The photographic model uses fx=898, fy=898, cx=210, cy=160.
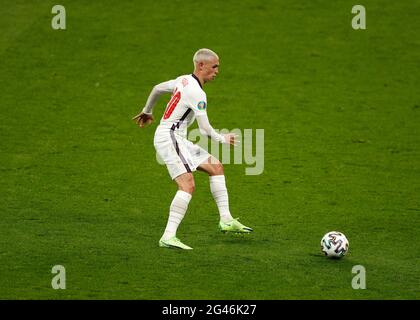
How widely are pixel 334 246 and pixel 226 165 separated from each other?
6.35 metres

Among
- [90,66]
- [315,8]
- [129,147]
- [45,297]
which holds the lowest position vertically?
[45,297]

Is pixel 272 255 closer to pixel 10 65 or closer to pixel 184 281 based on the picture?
pixel 184 281

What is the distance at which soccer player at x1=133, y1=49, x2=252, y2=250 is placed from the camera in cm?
1140

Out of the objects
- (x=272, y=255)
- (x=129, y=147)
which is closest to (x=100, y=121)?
(x=129, y=147)

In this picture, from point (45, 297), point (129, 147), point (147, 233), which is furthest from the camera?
point (129, 147)

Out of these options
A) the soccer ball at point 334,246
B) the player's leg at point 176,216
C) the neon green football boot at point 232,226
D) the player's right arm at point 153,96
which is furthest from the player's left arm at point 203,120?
the soccer ball at point 334,246

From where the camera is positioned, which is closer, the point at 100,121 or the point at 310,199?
the point at 310,199

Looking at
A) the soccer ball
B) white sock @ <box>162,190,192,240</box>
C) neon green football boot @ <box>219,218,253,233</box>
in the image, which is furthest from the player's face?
the soccer ball

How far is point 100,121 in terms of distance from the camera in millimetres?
19328

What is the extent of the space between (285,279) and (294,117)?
955cm

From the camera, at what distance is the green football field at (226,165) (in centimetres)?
1067

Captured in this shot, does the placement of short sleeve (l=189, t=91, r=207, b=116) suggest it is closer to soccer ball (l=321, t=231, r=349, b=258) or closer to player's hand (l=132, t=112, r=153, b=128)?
player's hand (l=132, t=112, r=153, b=128)

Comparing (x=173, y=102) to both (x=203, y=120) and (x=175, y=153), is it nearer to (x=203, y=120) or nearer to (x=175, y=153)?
(x=203, y=120)

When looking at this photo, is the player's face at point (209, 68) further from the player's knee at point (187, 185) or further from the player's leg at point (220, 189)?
the player's knee at point (187, 185)
